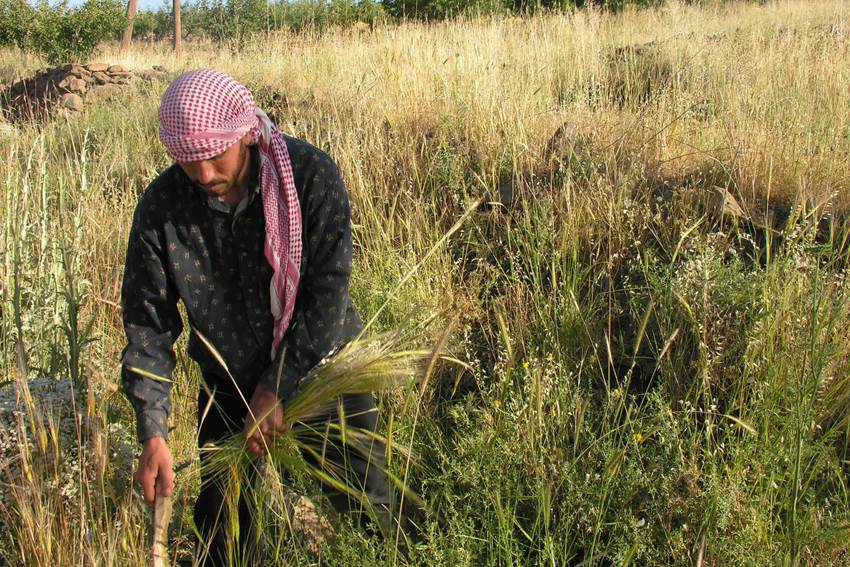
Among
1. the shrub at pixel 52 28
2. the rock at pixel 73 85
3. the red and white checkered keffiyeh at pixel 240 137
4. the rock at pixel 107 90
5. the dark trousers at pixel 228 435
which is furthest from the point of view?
the shrub at pixel 52 28

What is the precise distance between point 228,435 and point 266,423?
0.94ft

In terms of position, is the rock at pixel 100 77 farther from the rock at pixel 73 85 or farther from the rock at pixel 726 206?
the rock at pixel 726 206

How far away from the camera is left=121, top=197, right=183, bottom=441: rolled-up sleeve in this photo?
6.55 feet

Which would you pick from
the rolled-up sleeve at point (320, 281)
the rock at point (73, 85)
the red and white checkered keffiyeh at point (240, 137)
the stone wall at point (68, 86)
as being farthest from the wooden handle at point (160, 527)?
the rock at point (73, 85)

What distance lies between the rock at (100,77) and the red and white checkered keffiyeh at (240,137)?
11415mm

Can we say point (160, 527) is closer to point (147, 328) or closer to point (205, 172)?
point (147, 328)

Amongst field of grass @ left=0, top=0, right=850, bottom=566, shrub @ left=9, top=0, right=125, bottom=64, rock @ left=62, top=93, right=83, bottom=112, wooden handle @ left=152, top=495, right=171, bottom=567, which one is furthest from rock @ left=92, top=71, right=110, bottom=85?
wooden handle @ left=152, top=495, right=171, bottom=567

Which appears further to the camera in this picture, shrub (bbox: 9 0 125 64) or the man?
shrub (bbox: 9 0 125 64)

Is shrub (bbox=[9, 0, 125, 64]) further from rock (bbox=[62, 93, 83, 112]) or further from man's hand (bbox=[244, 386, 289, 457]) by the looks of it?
man's hand (bbox=[244, 386, 289, 457])

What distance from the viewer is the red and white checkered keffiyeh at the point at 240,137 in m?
1.86

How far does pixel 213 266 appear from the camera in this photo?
2146mm

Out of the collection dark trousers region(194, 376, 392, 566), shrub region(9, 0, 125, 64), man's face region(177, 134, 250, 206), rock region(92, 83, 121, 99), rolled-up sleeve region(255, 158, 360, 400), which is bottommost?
dark trousers region(194, 376, 392, 566)

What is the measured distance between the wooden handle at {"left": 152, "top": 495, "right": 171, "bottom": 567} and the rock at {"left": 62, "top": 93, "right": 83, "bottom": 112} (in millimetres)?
9491

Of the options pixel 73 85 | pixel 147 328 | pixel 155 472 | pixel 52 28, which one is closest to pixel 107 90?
pixel 73 85
